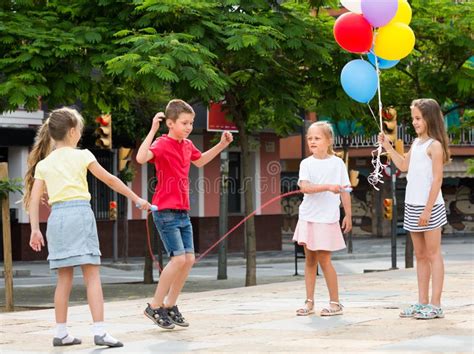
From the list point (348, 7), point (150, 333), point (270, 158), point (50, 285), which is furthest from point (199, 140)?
point (150, 333)

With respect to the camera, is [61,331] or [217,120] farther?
[217,120]

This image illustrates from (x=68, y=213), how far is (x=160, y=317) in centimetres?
142

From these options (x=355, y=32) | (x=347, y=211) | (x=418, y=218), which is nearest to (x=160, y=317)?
(x=347, y=211)

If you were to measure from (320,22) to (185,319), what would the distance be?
9338 mm

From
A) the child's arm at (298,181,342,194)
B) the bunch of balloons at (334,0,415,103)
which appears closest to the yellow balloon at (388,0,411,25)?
the bunch of balloons at (334,0,415,103)

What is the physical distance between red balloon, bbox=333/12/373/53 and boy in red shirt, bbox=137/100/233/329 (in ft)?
8.01

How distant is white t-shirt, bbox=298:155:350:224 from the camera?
34.2 ft

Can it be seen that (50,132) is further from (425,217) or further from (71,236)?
(425,217)

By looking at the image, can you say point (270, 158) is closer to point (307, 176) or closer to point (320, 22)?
point (320, 22)

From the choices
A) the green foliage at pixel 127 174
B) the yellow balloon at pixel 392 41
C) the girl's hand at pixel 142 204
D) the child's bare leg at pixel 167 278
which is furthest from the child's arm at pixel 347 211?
the green foliage at pixel 127 174

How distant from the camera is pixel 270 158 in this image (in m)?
38.9

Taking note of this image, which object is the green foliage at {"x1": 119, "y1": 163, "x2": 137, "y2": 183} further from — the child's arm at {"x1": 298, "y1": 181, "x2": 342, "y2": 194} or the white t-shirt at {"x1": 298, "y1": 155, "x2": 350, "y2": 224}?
the child's arm at {"x1": 298, "y1": 181, "x2": 342, "y2": 194}

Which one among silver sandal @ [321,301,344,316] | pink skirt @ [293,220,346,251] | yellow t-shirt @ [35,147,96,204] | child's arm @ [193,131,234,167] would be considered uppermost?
child's arm @ [193,131,234,167]

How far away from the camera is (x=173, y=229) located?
9523 mm
